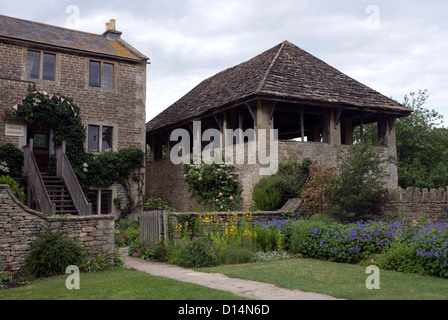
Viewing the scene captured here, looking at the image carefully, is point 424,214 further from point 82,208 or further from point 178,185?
point 178,185

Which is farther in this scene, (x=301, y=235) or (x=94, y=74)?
(x=94, y=74)

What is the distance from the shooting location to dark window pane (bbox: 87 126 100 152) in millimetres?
19547

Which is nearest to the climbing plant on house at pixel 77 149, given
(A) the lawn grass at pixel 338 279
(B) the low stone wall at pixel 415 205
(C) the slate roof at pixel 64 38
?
(C) the slate roof at pixel 64 38

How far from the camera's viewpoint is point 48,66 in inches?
742

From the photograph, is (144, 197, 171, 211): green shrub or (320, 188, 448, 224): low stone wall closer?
(320, 188, 448, 224): low stone wall

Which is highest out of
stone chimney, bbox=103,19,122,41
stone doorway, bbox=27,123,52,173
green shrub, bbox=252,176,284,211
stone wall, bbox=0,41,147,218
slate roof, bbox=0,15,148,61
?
stone chimney, bbox=103,19,122,41

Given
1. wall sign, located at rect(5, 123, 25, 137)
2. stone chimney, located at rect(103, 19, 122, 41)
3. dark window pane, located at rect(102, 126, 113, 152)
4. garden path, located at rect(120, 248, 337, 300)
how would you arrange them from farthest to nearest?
stone chimney, located at rect(103, 19, 122, 41) < dark window pane, located at rect(102, 126, 113, 152) < wall sign, located at rect(5, 123, 25, 137) < garden path, located at rect(120, 248, 337, 300)

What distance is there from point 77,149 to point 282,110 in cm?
881

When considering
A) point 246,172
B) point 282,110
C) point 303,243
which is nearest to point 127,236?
point 246,172

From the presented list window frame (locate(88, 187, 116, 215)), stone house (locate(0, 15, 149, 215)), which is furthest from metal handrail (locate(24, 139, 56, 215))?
window frame (locate(88, 187, 116, 215))

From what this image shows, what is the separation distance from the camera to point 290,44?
21906 mm

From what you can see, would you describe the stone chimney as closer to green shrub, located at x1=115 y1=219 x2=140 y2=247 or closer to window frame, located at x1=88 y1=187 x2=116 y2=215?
Answer: window frame, located at x1=88 y1=187 x2=116 y2=215

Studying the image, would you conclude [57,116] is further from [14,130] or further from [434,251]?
[434,251]

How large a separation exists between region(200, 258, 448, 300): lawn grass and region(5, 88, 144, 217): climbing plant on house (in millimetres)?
10316
